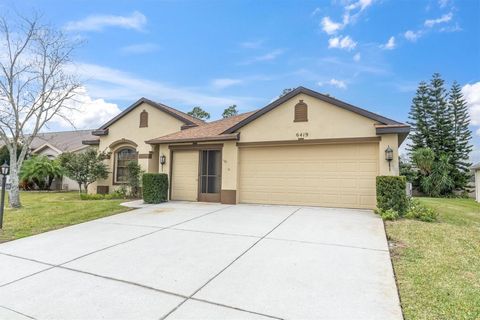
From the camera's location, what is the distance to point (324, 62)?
14852 millimetres

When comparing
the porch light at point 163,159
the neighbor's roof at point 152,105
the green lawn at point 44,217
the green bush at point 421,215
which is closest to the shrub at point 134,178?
the porch light at point 163,159

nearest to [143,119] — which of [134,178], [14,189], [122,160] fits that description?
[122,160]

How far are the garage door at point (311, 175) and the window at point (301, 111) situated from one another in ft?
3.57

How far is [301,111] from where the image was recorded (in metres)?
10.4

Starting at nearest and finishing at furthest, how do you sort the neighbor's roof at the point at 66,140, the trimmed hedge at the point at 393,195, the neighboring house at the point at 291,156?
1. the trimmed hedge at the point at 393,195
2. the neighboring house at the point at 291,156
3. the neighbor's roof at the point at 66,140

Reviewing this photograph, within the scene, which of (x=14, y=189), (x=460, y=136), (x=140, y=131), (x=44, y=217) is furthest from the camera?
(x=460, y=136)

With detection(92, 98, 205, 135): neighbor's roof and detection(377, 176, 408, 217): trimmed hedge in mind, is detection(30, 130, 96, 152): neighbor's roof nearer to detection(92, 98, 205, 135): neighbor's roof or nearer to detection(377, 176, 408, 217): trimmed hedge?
detection(92, 98, 205, 135): neighbor's roof

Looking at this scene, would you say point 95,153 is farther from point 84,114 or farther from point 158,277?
point 158,277

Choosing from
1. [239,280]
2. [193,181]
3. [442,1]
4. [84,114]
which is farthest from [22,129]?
[442,1]

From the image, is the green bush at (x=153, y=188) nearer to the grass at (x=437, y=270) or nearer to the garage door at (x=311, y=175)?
the garage door at (x=311, y=175)

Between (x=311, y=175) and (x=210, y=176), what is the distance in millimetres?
4274

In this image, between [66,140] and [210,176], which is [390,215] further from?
[66,140]

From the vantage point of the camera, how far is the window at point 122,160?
15.1 metres

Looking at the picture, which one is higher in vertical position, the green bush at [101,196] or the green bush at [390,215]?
the green bush at [390,215]
